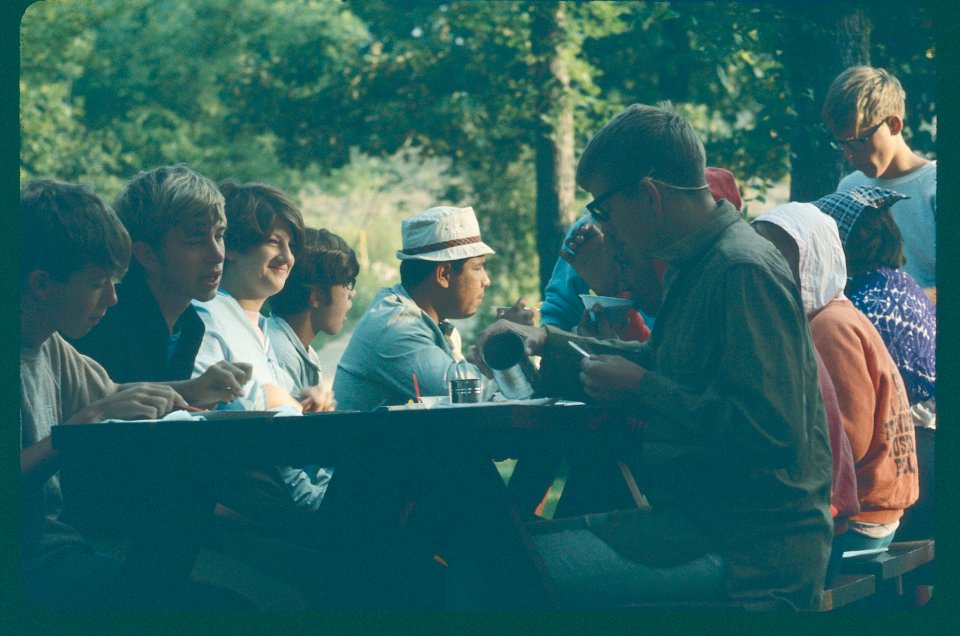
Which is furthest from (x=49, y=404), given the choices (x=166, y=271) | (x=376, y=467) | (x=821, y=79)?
(x=821, y=79)

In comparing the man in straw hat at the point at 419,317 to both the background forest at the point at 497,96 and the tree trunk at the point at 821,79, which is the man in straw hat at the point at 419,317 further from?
the tree trunk at the point at 821,79

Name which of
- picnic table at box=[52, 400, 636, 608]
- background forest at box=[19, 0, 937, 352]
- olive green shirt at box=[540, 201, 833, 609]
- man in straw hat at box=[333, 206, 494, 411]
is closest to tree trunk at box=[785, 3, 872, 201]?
background forest at box=[19, 0, 937, 352]

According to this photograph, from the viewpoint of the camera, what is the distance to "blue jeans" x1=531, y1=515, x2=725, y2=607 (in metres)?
2.82

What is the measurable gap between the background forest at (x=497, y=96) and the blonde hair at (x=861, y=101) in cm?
36

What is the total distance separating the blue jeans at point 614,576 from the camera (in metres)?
2.82

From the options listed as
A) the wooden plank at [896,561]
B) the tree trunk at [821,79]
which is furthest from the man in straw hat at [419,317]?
the tree trunk at [821,79]

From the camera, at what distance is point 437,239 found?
4.62 m

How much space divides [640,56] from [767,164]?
3.40m

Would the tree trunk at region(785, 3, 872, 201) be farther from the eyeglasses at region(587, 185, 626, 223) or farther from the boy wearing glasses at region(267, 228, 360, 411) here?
the eyeglasses at region(587, 185, 626, 223)

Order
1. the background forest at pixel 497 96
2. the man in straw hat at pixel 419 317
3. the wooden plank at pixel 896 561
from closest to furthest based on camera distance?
the wooden plank at pixel 896 561 < the man in straw hat at pixel 419 317 < the background forest at pixel 497 96

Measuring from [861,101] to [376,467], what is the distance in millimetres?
2942

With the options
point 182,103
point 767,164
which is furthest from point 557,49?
point 182,103

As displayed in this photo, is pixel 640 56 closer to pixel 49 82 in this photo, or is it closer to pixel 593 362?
pixel 593 362

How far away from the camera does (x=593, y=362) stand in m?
2.96
